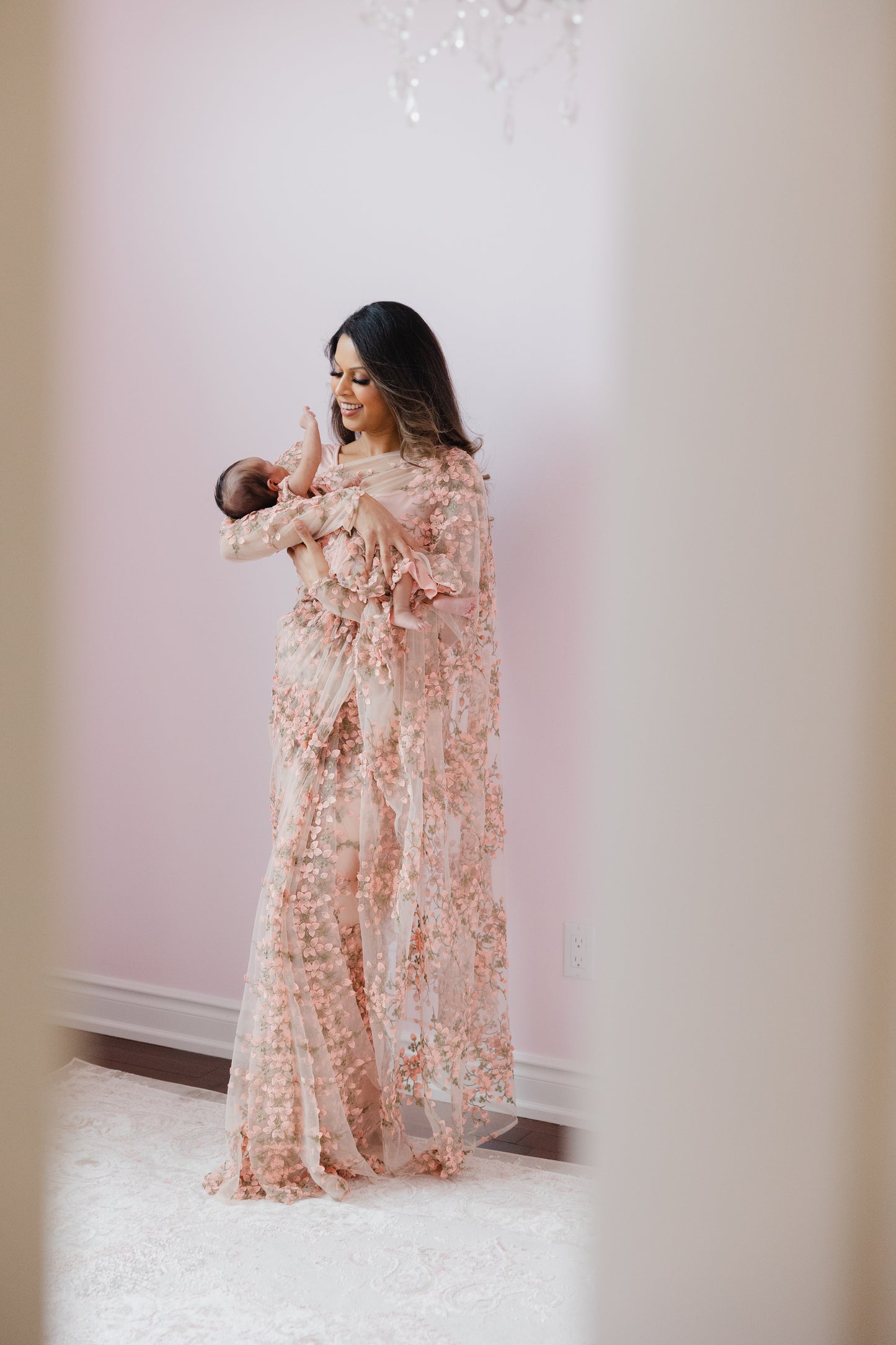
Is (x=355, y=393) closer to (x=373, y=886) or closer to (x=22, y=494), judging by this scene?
(x=373, y=886)

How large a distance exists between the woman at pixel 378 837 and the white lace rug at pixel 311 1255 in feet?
0.33

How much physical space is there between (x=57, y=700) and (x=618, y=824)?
0.30m

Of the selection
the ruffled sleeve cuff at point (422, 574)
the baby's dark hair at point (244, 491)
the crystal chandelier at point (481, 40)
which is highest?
the crystal chandelier at point (481, 40)

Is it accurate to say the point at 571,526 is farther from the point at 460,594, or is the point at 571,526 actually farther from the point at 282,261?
the point at 282,261

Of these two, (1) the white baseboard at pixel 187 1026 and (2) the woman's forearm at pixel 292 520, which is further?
(1) the white baseboard at pixel 187 1026

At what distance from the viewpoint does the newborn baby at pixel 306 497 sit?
2076 mm

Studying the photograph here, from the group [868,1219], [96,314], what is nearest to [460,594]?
[96,314]

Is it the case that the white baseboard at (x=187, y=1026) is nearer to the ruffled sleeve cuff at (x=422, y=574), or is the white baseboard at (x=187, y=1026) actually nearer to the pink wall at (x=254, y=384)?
the pink wall at (x=254, y=384)

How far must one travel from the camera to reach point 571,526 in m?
2.43

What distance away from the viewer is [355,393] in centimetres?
220

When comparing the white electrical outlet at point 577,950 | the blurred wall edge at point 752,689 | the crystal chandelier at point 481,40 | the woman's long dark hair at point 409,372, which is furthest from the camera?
the white electrical outlet at point 577,950

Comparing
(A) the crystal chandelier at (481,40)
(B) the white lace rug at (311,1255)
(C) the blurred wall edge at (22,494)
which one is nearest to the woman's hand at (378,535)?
(A) the crystal chandelier at (481,40)

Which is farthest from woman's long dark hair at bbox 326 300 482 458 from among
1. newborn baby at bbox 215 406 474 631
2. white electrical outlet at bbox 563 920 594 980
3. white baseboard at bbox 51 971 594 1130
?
white baseboard at bbox 51 971 594 1130

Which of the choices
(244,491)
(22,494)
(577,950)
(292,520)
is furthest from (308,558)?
(22,494)
